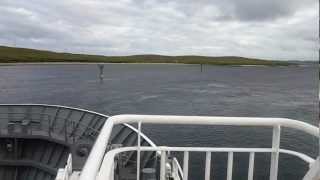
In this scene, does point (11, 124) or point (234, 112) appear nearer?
point (11, 124)

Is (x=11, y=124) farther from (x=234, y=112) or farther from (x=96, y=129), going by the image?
(x=234, y=112)

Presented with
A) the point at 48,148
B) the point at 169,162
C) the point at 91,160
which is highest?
the point at 91,160

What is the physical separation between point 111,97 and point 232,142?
112 feet

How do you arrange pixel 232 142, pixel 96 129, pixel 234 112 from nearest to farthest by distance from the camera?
1. pixel 96 129
2. pixel 232 142
3. pixel 234 112

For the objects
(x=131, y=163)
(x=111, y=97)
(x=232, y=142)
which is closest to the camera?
(x=131, y=163)

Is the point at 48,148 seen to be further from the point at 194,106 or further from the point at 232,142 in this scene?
the point at 194,106

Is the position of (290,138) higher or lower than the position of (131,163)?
lower

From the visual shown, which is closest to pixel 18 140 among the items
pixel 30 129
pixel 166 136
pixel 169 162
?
pixel 30 129

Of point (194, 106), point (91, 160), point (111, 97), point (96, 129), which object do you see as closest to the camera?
point (91, 160)

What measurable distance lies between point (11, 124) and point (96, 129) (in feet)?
12.8

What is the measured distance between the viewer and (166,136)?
2742 cm

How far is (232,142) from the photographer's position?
2581 cm

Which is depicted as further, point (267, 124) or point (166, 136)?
point (166, 136)

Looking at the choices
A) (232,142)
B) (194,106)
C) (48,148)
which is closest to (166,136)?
(232,142)
